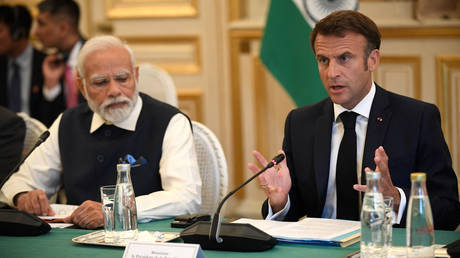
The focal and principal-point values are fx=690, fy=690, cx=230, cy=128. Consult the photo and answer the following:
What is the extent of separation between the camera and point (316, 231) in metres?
2.10

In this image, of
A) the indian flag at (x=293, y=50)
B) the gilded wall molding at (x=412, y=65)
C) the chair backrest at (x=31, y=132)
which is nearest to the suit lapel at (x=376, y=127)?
the indian flag at (x=293, y=50)

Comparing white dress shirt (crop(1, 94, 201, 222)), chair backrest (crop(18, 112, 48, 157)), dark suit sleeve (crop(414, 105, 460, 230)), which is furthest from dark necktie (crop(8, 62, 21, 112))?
dark suit sleeve (crop(414, 105, 460, 230))

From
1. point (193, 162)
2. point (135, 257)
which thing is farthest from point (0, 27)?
point (135, 257)

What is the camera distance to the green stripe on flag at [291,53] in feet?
14.0

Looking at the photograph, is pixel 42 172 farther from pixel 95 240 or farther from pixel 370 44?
pixel 370 44

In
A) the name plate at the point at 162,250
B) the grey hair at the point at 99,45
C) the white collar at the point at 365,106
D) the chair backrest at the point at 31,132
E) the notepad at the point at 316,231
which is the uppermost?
the grey hair at the point at 99,45

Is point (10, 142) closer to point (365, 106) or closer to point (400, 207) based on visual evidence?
point (365, 106)

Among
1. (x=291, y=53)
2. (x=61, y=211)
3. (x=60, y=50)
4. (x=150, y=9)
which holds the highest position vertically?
(x=150, y=9)

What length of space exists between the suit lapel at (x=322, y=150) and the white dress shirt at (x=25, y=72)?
3.33 metres

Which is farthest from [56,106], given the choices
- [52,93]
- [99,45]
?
[99,45]

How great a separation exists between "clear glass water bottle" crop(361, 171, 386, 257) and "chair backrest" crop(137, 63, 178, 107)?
1938 mm

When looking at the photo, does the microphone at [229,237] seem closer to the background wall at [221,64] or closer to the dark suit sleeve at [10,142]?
the dark suit sleeve at [10,142]

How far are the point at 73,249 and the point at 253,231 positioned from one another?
569mm

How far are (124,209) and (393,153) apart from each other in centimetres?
102
